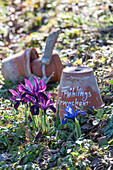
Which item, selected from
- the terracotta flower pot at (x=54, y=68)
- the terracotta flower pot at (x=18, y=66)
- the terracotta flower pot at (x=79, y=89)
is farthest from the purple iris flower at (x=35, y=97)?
the terracotta flower pot at (x=18, y=66)

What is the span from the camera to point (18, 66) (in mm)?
3818

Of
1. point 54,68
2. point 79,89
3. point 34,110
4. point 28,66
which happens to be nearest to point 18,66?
point 28,66

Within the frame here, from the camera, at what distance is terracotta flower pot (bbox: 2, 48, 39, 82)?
3732mm

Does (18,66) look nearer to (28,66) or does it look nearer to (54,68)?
(28,66)

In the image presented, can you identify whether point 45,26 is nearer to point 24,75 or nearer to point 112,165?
point 24,75

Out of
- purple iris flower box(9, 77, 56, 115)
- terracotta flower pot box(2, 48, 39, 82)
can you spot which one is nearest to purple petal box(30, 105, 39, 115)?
purple iris flower box(9, 77, 56, 115)

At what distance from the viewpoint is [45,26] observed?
5551mm

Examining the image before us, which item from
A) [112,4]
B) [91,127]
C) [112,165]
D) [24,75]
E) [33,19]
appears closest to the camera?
[112,165]

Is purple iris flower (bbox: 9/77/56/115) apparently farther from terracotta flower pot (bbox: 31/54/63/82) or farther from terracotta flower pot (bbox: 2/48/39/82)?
terracotta flower pot (bbox: 2/48/39/82)

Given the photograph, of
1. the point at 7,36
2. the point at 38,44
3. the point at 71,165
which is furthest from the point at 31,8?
the point at 71,165

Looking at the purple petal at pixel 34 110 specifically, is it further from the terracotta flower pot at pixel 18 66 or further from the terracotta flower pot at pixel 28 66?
the terracotta flower pot at pixel 18 66

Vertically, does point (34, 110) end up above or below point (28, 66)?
below

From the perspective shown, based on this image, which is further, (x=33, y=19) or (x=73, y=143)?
(x=33, y=19)

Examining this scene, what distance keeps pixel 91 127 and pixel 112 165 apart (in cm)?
50
